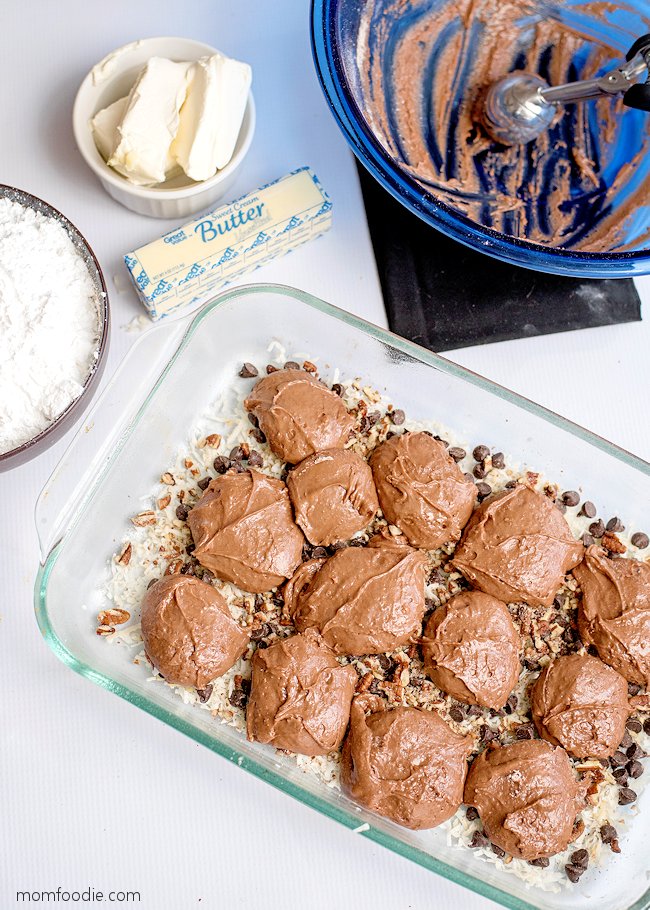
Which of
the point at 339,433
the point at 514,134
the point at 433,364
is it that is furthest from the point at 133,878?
the point at 514,134

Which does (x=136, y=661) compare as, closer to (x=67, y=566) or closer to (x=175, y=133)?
(x=67, y=566)

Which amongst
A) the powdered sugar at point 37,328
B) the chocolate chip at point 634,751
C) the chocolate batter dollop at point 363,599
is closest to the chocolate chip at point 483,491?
the chocolate batter dollop at point 363,599

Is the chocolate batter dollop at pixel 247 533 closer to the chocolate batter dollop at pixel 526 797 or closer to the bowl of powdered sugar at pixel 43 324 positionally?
the bowl of powdered sugar at pixel 43 324

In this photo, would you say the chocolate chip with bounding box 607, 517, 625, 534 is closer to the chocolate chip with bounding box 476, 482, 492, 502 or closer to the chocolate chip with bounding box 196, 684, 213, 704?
the chocolate chip with bounding box 476, 482, 492, 502

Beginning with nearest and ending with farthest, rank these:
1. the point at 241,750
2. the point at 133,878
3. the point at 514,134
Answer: the point at 241,750 < the point at 133,878 < the point at 514,134

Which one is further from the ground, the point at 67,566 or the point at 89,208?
the point at 89,208

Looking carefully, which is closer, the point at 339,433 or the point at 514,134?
the point at 339,433
